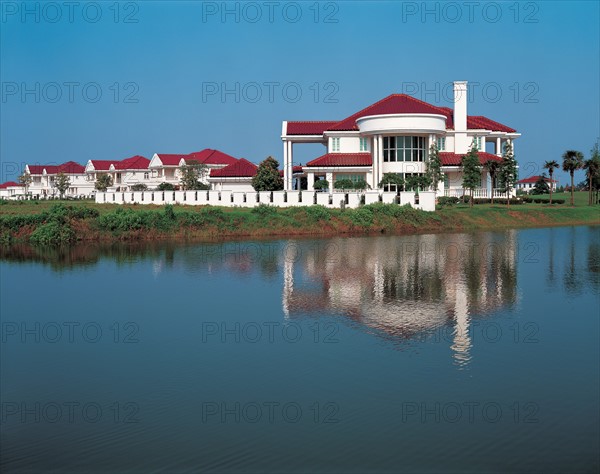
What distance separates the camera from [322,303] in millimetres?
19594

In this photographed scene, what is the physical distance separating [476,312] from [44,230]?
2767 centimetres

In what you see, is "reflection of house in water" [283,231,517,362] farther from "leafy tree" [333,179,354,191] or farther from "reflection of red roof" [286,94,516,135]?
"reflection of red roof" [286,94,516,135]

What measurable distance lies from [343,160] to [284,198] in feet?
22.0

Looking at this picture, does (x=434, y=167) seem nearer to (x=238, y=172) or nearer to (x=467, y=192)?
(x=467, y=192)

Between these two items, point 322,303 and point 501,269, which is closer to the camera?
point 322,303

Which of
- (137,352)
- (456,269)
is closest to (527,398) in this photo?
(137,352)

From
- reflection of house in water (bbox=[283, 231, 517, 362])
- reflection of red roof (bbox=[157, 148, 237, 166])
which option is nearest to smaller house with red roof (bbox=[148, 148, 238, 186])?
reflection of red roof (bbox=[157, 148, 237, 166])

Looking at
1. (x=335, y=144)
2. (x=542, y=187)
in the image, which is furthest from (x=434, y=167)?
(x=542, y=187)

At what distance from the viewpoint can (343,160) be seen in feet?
168

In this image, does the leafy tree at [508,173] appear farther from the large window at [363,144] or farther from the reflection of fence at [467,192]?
the large window at [363,144]

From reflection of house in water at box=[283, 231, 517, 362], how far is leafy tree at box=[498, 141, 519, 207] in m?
15.3

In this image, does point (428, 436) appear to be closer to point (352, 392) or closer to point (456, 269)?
point (352, 392)

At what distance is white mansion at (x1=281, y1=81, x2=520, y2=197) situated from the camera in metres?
49.3

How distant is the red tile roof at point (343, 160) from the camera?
165 ft
